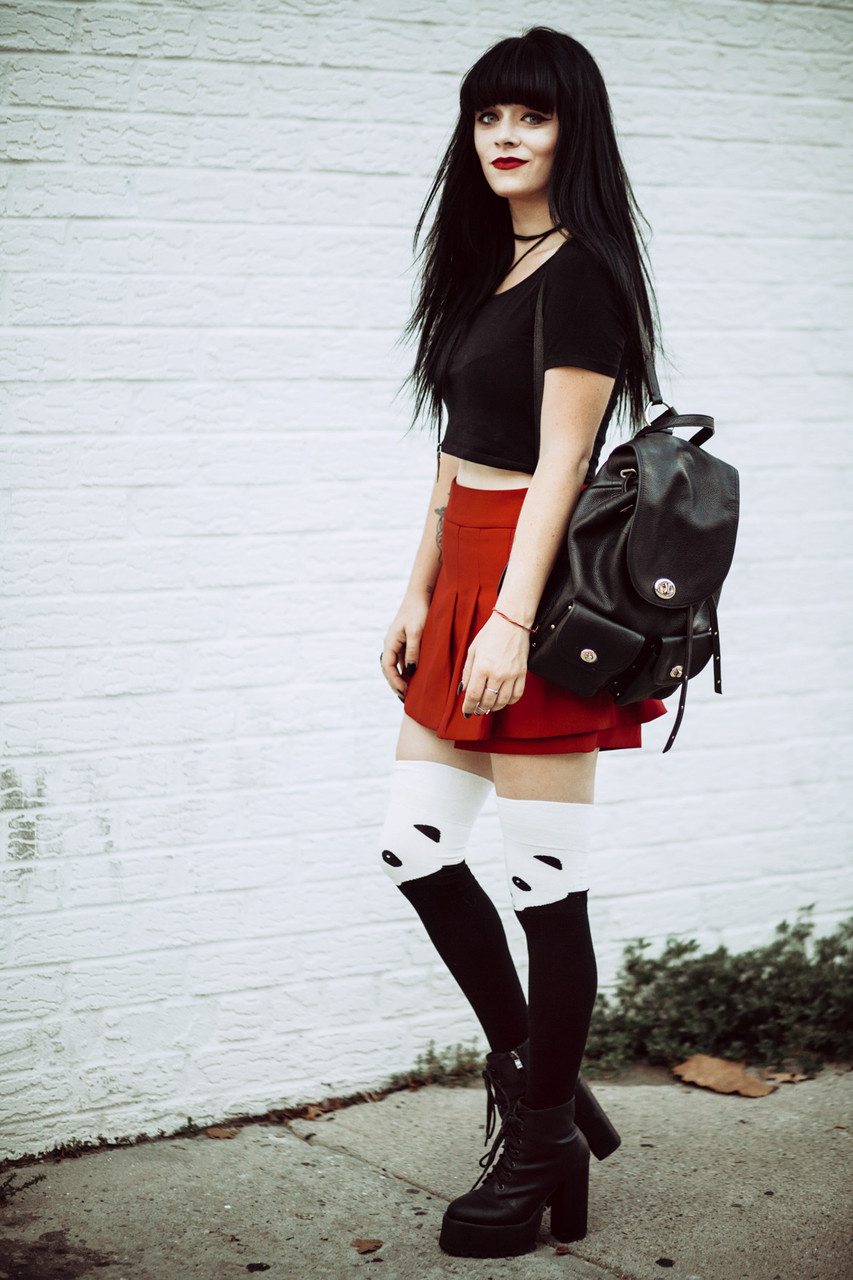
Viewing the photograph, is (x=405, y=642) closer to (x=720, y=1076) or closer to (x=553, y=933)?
(x=553, y=933)

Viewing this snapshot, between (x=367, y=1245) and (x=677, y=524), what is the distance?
135 centimetres

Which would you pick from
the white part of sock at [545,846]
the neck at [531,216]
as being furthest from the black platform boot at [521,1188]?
the neck at [531,216]

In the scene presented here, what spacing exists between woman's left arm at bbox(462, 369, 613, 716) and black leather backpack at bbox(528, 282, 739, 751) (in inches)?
1.2

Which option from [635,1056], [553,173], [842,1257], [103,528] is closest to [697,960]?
[635,1056]

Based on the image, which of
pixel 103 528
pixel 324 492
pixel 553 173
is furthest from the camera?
pixel 324 492

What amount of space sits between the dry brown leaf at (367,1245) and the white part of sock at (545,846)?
671 mm

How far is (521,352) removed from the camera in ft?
5.98

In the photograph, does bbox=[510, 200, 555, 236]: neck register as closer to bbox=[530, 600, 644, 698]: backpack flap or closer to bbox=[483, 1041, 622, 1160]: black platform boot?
bbox=[530, 600, 644, 698]: backpack flap

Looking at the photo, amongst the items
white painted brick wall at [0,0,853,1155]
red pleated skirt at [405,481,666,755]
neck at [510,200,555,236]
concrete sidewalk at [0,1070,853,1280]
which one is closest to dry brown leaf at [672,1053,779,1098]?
concrete sidewalk at [0,1070,853,1280]

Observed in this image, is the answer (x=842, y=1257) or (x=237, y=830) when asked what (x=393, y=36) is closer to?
(x=237, y=830)

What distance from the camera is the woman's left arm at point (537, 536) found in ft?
5.77

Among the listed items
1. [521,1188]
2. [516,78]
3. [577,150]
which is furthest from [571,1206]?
[516,78]

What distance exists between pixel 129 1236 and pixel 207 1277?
0.22m

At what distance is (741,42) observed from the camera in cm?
290
